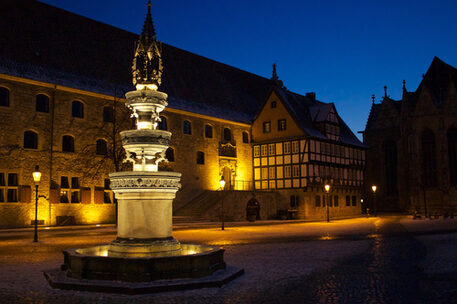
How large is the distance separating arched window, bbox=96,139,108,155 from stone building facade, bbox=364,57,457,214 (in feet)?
113

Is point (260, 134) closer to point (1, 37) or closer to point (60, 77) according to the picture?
point (60, 77)

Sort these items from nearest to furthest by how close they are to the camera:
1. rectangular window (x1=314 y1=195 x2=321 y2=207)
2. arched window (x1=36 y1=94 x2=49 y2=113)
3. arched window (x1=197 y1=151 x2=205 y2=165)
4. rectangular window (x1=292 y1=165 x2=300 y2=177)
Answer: arched window (x1=36 y1=94 x2=49 y2=113)
arched window (x1=197 y1=151 x2=205 y2=165)
rectangular window (x1=292 y1=165 x2=300 y2=177)
rectangular window (x1=314 y1=195 x2=321 y2=207)

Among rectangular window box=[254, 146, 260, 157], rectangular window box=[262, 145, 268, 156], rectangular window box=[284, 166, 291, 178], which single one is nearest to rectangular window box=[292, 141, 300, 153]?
rectangular window box=[284, 166, 291, 178]

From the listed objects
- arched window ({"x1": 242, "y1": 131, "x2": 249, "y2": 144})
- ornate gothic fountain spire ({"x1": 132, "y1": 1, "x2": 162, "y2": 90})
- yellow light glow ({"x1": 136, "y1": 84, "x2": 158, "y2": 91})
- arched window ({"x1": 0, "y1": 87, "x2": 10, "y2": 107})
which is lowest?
yellow light glow ({"x1": 136, "y1": 84, "x2": 158, "y2": 91})

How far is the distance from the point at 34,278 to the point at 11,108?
80.2 ft

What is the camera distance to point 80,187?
34281 mm

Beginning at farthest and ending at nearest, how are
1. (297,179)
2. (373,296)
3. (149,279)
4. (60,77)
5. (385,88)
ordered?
(385,88) → (297,179) → (60,77) → (149,279) → (373,296)

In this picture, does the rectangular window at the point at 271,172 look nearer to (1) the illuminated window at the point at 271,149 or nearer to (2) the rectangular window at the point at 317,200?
(1) the illuminated window at the point at 271,149

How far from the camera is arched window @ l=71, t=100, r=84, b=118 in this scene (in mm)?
34684

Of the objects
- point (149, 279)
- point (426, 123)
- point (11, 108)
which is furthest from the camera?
point (426, 123)

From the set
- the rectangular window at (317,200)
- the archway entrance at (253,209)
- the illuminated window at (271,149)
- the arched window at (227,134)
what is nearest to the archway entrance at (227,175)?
the arched window at (227,134)

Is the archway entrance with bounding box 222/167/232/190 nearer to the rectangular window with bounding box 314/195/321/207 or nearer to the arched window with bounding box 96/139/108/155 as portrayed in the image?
the rectangular window with bounding box 314/195/321/207

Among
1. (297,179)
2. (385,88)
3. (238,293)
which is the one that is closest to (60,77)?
(297,179)

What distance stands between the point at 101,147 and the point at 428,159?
4019 centimetres
